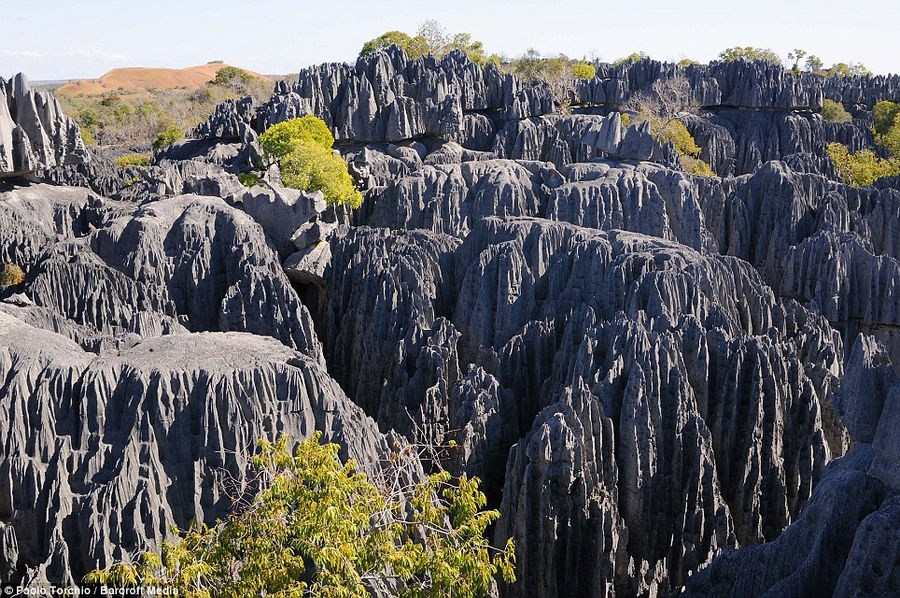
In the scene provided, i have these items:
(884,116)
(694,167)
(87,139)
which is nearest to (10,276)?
(694,167)

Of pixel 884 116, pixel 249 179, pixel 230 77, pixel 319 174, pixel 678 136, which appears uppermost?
pixel 230 77

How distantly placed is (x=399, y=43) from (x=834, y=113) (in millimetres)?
36667

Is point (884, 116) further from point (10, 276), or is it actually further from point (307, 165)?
point (10, 276)

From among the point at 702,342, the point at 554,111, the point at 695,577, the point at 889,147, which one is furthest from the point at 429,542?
the point at 889,147

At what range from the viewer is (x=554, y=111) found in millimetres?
61750

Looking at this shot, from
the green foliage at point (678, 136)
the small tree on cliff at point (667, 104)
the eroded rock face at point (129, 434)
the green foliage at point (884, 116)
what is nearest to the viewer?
the eroded rock face at point (129, 434)

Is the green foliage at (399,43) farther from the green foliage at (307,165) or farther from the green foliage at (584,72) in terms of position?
the green foliage at (307,165)

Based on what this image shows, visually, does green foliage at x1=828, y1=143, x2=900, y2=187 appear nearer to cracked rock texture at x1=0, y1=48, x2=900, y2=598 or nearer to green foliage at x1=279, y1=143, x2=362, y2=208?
cracked rock texture at x1=0, y1=48, x2=900, y2=598

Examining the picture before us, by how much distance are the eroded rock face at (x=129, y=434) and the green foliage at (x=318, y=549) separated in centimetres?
479

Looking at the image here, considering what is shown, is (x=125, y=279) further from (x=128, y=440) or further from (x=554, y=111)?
(x=554, y=111)

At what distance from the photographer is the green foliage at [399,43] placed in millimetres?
74438

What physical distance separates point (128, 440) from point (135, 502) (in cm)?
136

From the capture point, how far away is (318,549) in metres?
10.4

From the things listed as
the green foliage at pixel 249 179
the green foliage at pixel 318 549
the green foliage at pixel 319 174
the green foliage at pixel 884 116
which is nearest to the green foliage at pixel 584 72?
the green foliage at pixel 884 116
